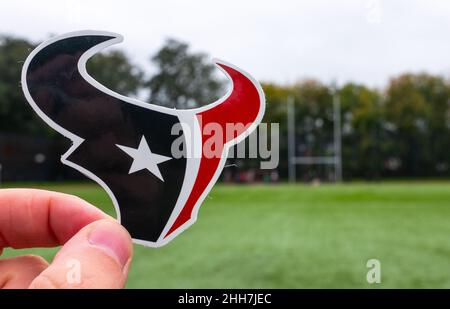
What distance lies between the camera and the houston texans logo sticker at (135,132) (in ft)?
2.29

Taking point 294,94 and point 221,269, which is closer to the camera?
point 221,269

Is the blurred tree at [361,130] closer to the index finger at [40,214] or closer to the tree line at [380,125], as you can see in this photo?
the tree line at [380,125]

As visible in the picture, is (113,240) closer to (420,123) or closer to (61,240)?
(61,240)

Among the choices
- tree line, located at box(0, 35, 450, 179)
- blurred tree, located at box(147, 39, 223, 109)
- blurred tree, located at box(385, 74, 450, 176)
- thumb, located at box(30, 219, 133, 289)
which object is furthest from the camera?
blurred tree, located at box(385, 74, 450, 176)

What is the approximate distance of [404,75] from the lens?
1523 centimetres

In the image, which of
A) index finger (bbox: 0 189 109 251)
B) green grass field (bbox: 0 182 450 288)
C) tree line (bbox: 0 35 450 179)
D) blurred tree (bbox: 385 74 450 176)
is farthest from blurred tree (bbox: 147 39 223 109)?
blurred tree (bbox: 385 74 450 176)

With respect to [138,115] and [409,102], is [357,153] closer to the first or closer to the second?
[409,102]

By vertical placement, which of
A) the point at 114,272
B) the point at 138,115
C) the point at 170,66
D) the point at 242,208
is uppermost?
the point at 170,66

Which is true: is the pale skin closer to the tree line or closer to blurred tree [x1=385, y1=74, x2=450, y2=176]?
the tree line

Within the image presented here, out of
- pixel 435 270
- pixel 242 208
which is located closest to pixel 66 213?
pixel 435 270

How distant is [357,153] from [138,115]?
14814 mm

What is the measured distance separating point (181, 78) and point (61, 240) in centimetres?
485

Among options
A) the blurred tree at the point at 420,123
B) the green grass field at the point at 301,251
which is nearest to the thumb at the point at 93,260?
the green grass field at the point at 301,251

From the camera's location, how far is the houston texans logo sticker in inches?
27.5
